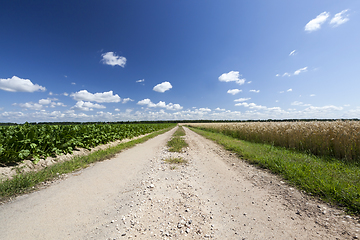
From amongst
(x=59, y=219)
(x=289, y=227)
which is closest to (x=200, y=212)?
(x=289, y=227)

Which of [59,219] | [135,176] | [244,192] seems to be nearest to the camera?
[59,219]

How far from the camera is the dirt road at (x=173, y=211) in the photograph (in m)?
2.70

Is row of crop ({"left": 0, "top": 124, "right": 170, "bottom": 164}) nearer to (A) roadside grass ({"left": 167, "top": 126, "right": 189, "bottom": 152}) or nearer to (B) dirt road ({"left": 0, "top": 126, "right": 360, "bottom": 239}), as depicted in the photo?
(B) dirt road ({"left": 0, "top": 126, "right": 360, "bottom": 239})

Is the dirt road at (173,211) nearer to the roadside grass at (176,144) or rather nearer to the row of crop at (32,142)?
A: the row of crop at (32,142)

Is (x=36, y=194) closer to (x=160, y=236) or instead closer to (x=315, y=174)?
(x=160, y=236)

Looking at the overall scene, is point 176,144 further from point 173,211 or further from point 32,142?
point 173,211

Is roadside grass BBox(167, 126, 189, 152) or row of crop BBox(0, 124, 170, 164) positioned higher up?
row of crop BBox(0, 124, 170, 164)

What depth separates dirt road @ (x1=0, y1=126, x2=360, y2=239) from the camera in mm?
2699

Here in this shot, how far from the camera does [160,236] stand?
8.47 ft

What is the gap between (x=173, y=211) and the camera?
335 centimetres

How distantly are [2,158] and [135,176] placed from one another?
589cm

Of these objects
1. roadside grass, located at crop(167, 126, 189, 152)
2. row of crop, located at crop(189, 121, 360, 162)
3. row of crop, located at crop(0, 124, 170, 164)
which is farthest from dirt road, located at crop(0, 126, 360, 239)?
row of crop, located at crop(189, 121, 360, 162)

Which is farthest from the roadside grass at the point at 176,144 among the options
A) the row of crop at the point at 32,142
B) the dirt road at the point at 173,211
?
the row of crop at the point at 32,142

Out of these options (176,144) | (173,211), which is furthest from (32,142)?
(176,144)
